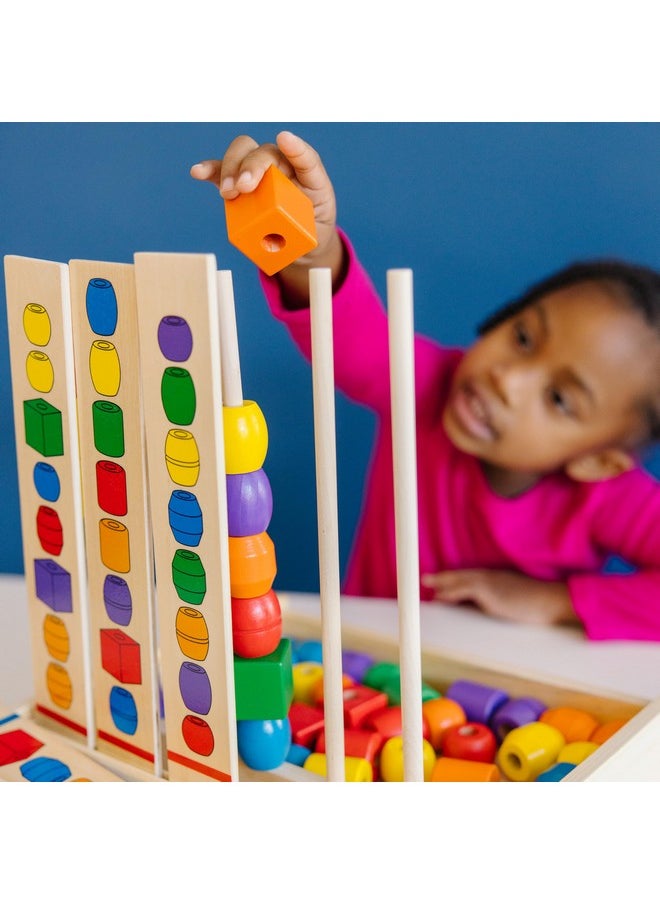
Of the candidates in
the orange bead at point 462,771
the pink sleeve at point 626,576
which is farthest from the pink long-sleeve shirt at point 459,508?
the orange bead at point 462,771

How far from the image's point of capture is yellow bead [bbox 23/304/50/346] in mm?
654

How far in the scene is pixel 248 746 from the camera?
0.69m

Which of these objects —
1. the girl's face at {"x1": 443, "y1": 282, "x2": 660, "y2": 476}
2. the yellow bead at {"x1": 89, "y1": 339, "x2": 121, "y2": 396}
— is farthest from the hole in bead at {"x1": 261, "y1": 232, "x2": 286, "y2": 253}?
the girl's face at {"x1": 443, "y1": 282, "x2": 660, "y2": 476}

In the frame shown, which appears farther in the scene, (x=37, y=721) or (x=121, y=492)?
(x=37, y=721)

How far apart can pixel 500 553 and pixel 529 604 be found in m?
0.17

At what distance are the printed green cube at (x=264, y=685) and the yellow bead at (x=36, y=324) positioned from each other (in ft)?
0.82

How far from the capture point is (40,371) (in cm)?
67

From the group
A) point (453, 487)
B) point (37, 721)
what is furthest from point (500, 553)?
point (37, 721)

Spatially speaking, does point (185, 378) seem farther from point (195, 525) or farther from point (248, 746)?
point (248, 746)

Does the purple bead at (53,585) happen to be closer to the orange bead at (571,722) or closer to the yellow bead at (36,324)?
the yellow bead at (36,324)

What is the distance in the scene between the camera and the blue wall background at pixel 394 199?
1111 millimetres

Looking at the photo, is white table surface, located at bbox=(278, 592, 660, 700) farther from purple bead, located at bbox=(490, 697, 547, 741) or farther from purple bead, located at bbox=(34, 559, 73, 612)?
purple bead, located at bbox=(34, 559, 73, 612)

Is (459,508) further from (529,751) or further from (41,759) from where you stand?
(41,759)

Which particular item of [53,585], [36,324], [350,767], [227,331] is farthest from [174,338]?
[350,767]
